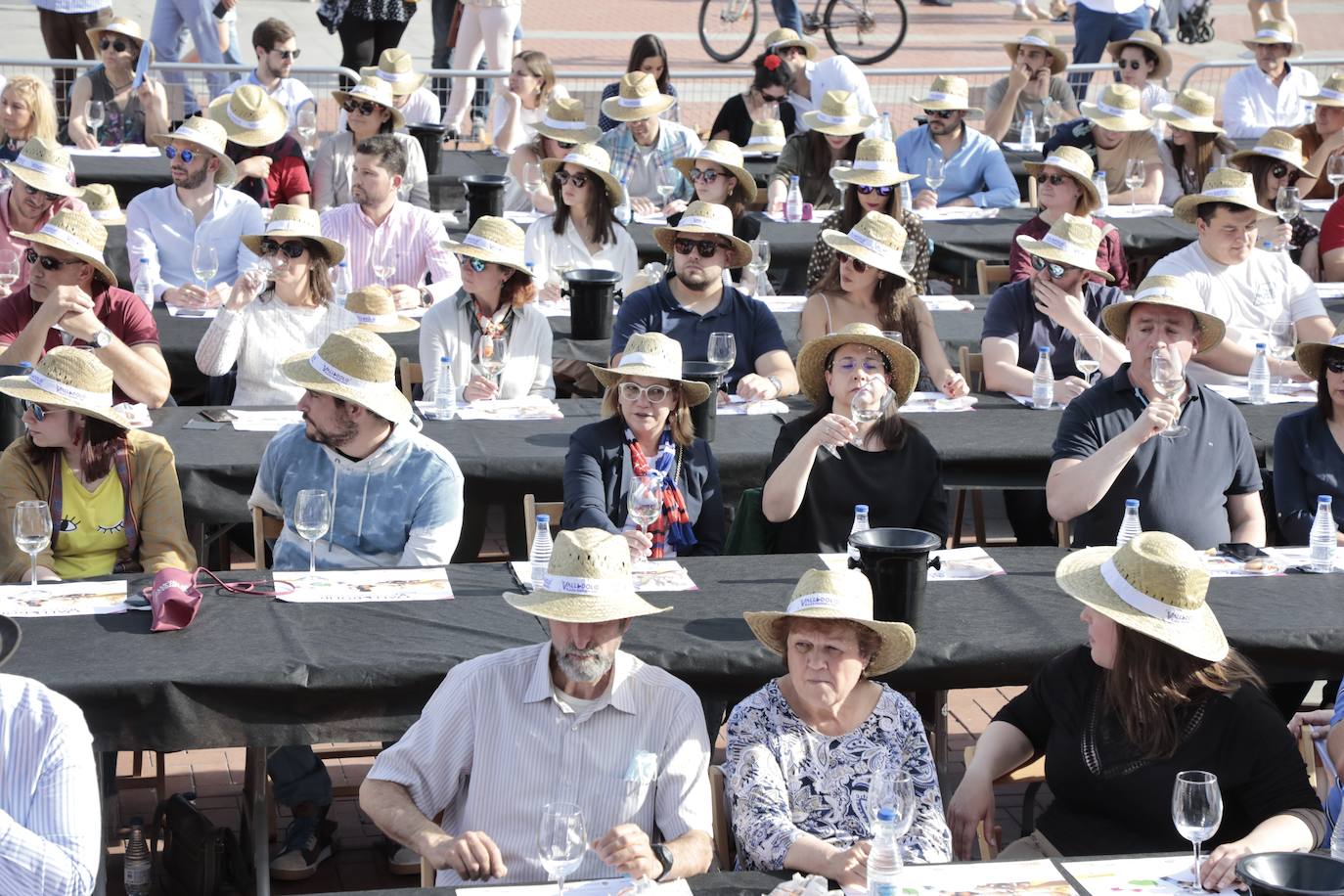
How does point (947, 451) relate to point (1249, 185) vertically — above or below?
below

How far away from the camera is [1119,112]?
11.3m

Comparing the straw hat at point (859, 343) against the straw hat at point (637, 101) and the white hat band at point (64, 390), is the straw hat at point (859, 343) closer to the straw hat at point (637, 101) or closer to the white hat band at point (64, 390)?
the white hat band at point (64, 390)

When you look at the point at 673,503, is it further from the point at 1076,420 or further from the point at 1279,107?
the point at 1279,107

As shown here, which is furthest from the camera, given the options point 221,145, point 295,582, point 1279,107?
point 1279,107

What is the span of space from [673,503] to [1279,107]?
369 inches

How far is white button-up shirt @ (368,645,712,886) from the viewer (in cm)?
430

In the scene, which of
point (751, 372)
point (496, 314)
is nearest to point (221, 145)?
point (496, 314)

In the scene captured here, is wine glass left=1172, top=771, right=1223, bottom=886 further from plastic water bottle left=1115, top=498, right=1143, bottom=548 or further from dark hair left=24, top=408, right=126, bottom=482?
dark hair left=24, top=408, right=126, bottom=482

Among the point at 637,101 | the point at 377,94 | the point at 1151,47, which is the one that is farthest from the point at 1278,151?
the point at 377,94

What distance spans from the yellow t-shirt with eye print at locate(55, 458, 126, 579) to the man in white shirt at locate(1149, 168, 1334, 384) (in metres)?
4.82

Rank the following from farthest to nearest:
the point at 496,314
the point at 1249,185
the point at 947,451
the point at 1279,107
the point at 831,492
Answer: the point at 1279,107 < the point at 1249,185 < the point at 496,314 < the point at 947,451 < the point at 831,492

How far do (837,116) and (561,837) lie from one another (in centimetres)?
810

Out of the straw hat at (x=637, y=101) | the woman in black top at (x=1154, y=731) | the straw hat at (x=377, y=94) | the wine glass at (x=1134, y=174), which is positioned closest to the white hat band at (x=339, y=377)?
the woman in black top at (x=1154, y=731)

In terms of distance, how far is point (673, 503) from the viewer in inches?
240
